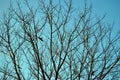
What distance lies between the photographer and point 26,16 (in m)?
9.06

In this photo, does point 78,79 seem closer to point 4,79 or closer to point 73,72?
point 73,72

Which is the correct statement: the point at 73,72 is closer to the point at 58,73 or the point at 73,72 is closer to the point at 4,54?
the point at 58,73

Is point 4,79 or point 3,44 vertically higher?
point 3,44

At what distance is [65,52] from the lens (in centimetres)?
859

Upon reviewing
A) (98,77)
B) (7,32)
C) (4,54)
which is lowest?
(98,77)

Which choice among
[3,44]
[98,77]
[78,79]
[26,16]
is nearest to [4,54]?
[3,44]

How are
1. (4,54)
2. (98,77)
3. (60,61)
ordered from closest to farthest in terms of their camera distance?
1. (98,77)
2. (60,61)
3. (4,54)

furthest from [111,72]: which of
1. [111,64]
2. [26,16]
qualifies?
[26,16]

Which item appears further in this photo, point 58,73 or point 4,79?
point 4,79

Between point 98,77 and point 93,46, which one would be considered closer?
point 98,77

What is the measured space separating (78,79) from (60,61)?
90cm

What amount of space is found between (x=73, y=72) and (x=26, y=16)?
2647 millimetres

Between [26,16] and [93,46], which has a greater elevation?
[26,16]

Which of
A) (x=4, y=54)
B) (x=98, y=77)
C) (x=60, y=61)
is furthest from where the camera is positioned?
(x=4, y=54)
